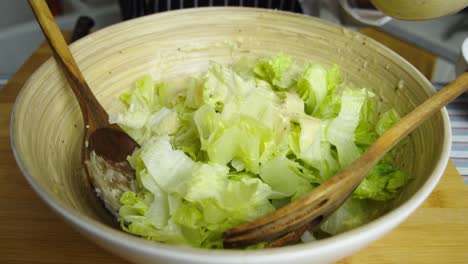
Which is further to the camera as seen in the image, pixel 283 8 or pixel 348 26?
pixel 348 26

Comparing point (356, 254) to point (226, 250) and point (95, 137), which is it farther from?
point (95, 137)

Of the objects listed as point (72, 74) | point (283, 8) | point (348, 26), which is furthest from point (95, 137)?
point (348, 26)

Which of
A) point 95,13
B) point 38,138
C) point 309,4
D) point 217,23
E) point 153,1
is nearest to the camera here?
point 38,138

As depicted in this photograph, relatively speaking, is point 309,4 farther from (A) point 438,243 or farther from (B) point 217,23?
→ (A) point 438,243

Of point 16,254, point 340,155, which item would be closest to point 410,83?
point 340,155

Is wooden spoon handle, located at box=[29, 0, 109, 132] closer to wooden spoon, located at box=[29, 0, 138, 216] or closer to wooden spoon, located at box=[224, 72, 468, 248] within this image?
wooden spoon, located at box=[29, 0, 138, 216]

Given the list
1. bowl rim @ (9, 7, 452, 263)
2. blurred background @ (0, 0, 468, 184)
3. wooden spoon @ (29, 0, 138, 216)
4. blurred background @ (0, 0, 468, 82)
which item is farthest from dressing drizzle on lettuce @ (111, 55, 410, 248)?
blurred background @ (0, 0, 468, 82)
